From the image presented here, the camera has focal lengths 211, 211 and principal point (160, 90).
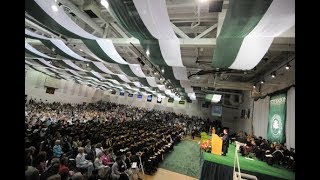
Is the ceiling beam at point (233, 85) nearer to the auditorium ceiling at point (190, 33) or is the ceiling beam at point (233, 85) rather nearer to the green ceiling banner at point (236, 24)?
the auditorium ceiling at point (190, 33)

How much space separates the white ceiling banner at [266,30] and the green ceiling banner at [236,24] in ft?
0.35

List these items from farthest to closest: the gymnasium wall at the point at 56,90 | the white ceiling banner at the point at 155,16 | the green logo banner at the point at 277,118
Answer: the gymnasium wall at the point at 56,90, the green logo banner at the point at 277,118, the white ceiling banner at the point at 155,16

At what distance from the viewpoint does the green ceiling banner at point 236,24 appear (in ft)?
11.7

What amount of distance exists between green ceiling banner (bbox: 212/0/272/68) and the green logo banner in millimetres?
5693

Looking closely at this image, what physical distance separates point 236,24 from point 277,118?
8.13 meters

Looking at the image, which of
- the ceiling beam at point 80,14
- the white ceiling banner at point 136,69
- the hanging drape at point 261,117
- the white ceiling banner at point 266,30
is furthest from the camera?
the hanging drape at point 261,117

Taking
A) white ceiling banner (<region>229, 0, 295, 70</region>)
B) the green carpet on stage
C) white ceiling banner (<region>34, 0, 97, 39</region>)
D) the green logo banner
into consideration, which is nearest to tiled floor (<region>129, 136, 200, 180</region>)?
the green carpet on stage

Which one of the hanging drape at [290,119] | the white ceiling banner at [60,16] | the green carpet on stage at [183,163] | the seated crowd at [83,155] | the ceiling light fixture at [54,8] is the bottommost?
the green carpet on stage at [183,163]

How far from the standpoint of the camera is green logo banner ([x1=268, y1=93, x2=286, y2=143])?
9.70 metres

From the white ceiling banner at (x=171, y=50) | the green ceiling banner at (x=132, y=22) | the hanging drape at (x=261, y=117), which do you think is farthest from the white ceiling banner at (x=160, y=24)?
the hanging drape at (x=261, y=117)

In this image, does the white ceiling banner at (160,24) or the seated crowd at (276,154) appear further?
Answer: the seated crowd at (276,154)

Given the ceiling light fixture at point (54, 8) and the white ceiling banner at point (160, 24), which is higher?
the ceiling light fixture at point (54, 8)
